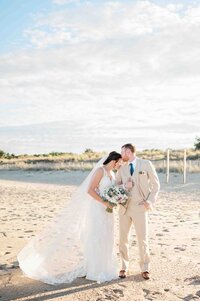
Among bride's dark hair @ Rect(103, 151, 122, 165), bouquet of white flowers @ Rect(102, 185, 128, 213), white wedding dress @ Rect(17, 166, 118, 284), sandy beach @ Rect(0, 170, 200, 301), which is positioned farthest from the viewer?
bride's dark hair @ Rect(103, 151, 122, 165)

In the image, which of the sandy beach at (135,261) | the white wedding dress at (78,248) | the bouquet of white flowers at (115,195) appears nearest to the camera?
the sandy beach at (135,261)

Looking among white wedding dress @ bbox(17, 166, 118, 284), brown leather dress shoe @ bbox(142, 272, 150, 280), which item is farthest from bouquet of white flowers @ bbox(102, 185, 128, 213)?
brown leather dress shoe @ bbox(142, 272, 150, 280)

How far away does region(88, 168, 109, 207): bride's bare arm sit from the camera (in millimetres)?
7504

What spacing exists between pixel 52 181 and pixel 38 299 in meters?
27.7

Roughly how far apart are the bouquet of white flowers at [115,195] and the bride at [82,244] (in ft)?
0.40

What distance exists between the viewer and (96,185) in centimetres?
761

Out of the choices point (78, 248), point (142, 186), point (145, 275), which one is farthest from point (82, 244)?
point (142, 186)

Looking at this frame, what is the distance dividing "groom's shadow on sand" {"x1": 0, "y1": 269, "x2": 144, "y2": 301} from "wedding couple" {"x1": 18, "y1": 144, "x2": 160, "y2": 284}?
0.09m

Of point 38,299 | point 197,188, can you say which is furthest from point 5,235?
point 197,188

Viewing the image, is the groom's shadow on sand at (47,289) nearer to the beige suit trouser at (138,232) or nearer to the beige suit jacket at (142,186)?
the beige suit trouser at (138,232)

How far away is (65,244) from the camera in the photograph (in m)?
7.61

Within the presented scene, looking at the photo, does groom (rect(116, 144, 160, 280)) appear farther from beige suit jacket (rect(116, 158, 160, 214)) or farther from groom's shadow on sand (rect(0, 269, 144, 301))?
groom's shadow on sand (rect(0, 269, 144, 301))

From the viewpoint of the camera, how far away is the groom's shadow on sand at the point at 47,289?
6.86 metres

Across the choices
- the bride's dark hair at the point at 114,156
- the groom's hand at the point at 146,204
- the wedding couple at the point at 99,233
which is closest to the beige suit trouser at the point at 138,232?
the wedding couple at the point at 99,233
